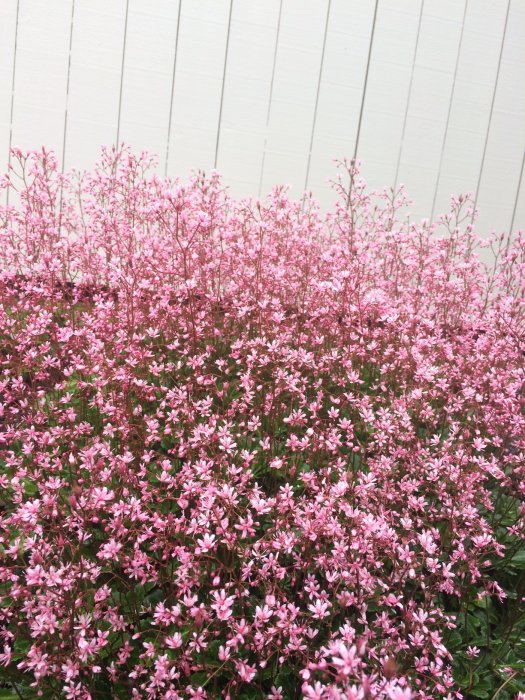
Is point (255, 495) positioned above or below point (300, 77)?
below

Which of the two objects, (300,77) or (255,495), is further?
(300,77)

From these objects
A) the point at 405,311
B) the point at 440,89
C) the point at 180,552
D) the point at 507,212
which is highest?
the point at 440,89

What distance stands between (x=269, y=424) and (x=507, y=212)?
5496 mm

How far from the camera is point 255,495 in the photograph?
1.43 m

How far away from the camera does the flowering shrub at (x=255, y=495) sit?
129 centimetres

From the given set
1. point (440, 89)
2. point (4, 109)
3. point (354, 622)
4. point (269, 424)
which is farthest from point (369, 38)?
point (354, 622)

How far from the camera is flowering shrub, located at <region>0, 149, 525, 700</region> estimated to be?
1.29 metres

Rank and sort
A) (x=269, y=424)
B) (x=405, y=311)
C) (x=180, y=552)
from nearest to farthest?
(x=180, y=552) → (x=269, y=424) → (x=405, y=311)

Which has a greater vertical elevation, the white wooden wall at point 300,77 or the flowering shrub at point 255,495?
the white wooden wall at point 300,77

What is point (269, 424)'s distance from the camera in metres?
2.18

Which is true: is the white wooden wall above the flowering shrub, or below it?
above

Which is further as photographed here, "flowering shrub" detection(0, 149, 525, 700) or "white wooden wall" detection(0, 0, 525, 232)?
"white wooden wall" detection(0, 0, 525, 232)

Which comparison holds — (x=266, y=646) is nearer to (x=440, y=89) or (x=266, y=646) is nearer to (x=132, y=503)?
(x=132, y=503)

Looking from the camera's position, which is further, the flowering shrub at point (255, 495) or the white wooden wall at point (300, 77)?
the white wooden wall at point (300, 77)
